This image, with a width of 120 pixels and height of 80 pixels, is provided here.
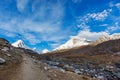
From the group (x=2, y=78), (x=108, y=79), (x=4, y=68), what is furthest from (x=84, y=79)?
(x=108, y=79)

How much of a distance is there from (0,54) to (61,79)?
1272cm

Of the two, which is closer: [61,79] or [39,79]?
[39,79]

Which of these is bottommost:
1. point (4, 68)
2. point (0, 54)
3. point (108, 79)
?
point (108, 79)

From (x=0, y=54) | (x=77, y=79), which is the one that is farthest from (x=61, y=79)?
(x=0, y=54)

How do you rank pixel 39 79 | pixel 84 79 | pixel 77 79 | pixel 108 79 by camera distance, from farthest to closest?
pixel 108 79
pixel 84 79
pixel 77 79
pixel 39 79

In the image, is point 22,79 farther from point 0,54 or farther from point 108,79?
point 108,79

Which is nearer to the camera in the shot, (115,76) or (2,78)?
(2,78)

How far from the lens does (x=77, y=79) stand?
4347 centimetres

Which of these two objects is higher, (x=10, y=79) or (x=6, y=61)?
(x=6, y=61)

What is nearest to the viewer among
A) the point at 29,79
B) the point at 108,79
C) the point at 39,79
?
the point at 29,79

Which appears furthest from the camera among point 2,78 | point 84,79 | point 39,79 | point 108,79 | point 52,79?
point 108,79

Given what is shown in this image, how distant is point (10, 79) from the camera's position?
2778 centimetres

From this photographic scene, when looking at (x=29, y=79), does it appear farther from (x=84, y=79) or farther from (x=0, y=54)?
(x=84, y=79)

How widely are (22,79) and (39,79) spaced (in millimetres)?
4149
